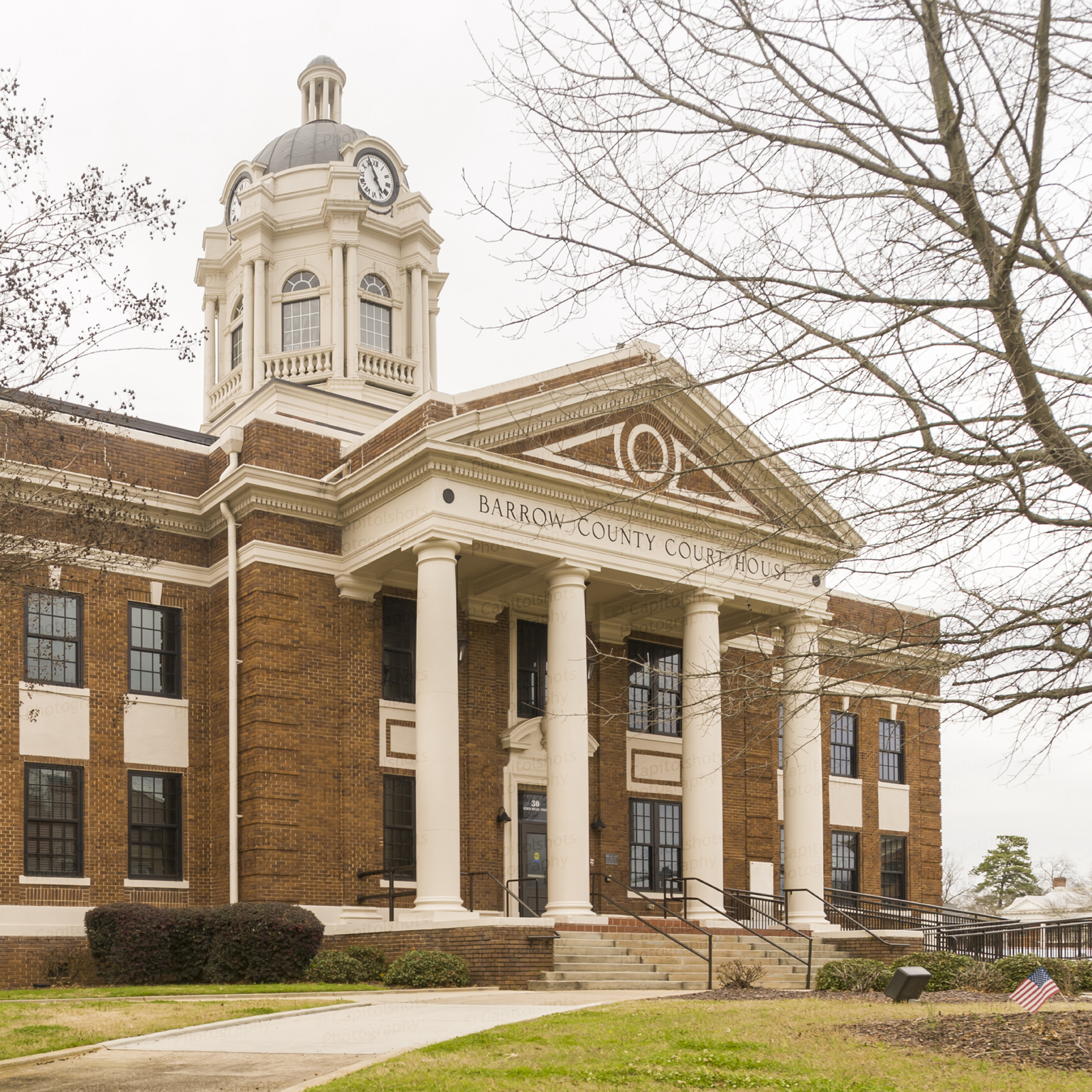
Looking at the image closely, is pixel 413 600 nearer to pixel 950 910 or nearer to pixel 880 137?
pixel 950 910

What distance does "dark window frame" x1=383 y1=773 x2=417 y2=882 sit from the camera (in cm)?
2700

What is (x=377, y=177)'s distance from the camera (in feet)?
136

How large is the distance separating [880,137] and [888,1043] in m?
7.49

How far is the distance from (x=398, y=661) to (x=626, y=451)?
6215mm

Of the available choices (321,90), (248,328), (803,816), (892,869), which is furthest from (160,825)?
(321,90)

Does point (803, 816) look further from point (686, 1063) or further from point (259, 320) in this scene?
point (259, 320)

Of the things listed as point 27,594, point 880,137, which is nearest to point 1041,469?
point 880,137

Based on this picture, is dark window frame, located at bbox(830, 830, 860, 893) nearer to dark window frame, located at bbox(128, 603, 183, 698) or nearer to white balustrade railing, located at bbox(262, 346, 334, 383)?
white balustrade railing, located at bbox(262, 346, 334, 383)

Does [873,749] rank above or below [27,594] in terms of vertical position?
below

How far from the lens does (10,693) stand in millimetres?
24828

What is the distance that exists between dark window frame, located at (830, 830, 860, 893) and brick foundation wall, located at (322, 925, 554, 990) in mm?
16465

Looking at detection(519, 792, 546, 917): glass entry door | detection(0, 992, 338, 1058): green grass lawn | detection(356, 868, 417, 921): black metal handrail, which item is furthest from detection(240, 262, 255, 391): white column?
detection(0, 992, 338, 1058): green grass lawn

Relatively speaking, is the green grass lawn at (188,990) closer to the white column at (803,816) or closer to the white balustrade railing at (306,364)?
the white column at (803,816)

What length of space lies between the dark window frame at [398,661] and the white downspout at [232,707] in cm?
302
